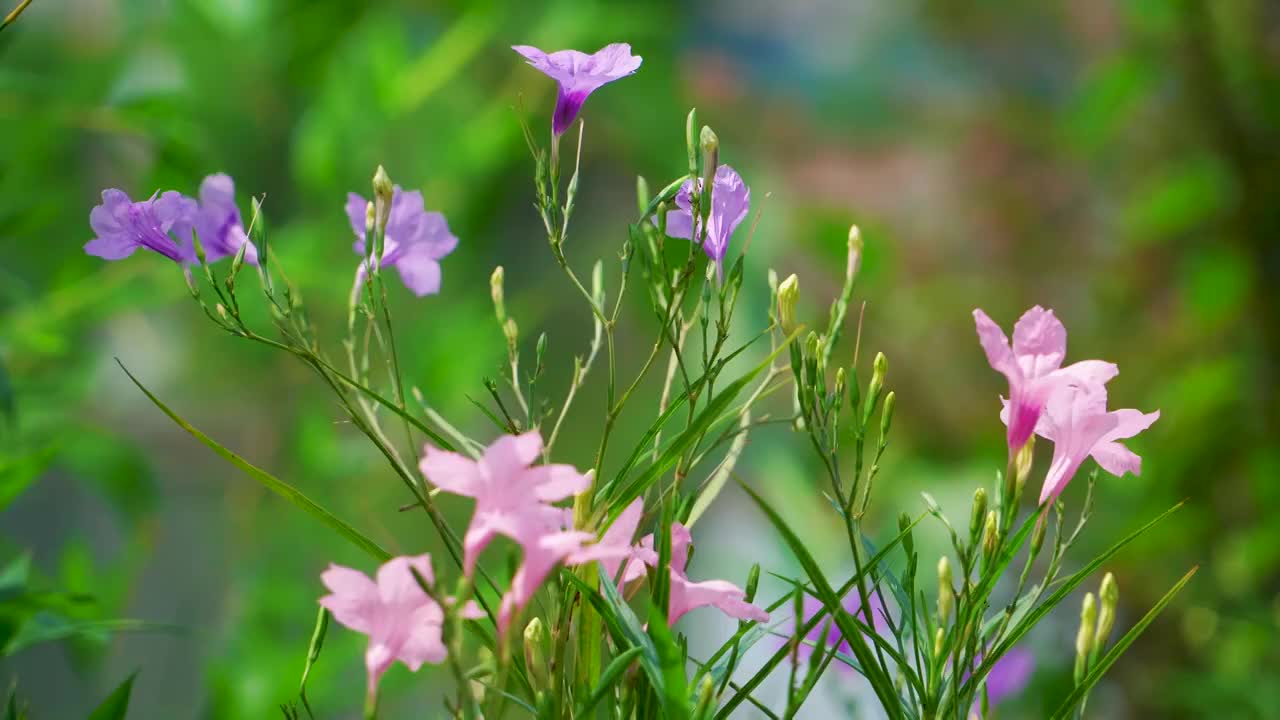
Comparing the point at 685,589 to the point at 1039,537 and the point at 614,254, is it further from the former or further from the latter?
the point at 614,254

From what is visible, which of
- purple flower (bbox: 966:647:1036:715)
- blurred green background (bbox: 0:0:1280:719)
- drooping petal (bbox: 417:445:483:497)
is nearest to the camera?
drooping petal (bbox: 417:445:483:497)

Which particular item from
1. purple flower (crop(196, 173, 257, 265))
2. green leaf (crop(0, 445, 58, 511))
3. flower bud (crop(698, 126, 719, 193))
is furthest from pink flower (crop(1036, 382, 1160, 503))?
green leaf (crop(0, 445, 58, 511))

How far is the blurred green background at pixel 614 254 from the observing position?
3.09 ft

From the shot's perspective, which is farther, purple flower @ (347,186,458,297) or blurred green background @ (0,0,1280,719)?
blurred green background @ (0,0,1280,719)

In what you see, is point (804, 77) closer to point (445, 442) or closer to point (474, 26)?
point (474, 26)

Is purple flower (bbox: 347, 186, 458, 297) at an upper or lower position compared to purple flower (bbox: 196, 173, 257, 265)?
upper

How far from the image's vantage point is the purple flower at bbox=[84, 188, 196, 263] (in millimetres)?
299

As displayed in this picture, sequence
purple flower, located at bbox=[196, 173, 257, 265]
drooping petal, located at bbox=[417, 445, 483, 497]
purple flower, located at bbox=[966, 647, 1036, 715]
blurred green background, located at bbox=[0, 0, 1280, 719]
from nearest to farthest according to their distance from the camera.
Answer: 1. drooping petal, located at bbox=[417, 445, 483, 497]
2. purple flower, located at bbox=[196, 173, 257, 265]
3. purple flower, located at bbox=[966, 647, 1036, 715]
4. blurred green background, located at bbox=[0, 0, 1280, 719]

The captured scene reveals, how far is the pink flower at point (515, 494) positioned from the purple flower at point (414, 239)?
12 cm

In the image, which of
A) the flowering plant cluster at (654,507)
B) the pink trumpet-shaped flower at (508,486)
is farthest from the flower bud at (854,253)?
the pink trumpet-shaped flower at (508,486)

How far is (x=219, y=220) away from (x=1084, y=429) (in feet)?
0.82

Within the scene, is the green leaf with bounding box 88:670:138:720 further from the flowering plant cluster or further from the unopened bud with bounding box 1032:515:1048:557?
the unopened bud with bounding box 1032:515:1048:557

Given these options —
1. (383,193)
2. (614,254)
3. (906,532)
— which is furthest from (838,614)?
(614,254)

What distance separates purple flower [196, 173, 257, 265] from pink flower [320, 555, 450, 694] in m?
0.12
